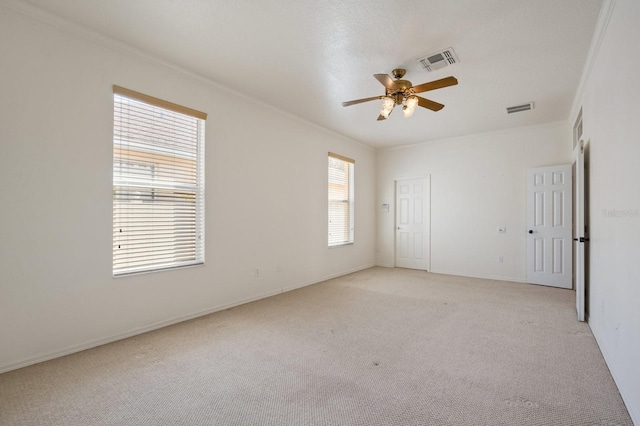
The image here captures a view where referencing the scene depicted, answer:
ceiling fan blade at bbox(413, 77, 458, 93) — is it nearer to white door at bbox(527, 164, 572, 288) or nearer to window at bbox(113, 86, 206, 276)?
window at bbox(113, 86, 206, 276)

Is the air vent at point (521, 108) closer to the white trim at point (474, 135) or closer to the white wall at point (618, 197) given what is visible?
the white trim at point (474, 135)

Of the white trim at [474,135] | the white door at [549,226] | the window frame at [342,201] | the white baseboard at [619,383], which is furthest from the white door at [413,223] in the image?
the white baseboard at [619,383]

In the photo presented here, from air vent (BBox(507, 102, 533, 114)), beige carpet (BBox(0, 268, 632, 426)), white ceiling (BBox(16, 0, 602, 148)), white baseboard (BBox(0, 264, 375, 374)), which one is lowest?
beige carpet (BBox(0, 268, 632, 426))

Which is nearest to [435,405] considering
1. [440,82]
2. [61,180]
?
[440,82]

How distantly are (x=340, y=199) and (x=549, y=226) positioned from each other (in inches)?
145

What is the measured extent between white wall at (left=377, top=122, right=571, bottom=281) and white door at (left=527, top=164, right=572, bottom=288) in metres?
0.15

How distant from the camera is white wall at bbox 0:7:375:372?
2.37m

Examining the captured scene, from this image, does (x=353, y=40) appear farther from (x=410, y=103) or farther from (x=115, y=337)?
(x=115, y=337)

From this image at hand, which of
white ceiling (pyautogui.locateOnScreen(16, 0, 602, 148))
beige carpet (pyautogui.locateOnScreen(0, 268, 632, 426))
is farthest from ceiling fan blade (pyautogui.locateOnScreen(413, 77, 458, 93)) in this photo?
beige carpet (pyautogui.locateOnScreen(0, 268, 632, 426))

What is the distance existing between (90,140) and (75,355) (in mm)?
1899

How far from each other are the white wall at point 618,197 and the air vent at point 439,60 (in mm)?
1149

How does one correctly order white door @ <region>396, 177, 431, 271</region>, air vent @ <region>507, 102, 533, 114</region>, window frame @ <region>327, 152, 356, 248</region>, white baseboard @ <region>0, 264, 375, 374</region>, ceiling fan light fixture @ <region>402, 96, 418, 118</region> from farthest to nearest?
white door @ <region>396, 177, 431, 271</region> → window frame @ <region>327, 152, 356, 248</region> → air vent @ <region>507, 102, 533, 114</region> → ceiling fan light fixture @ <region>402, 96, 418, 118</region> → white baseboard @ <region>0, 264, 375, 374</region>

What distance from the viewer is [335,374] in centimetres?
229

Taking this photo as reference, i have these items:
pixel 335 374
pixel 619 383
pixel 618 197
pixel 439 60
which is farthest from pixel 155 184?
pixel 619 383
